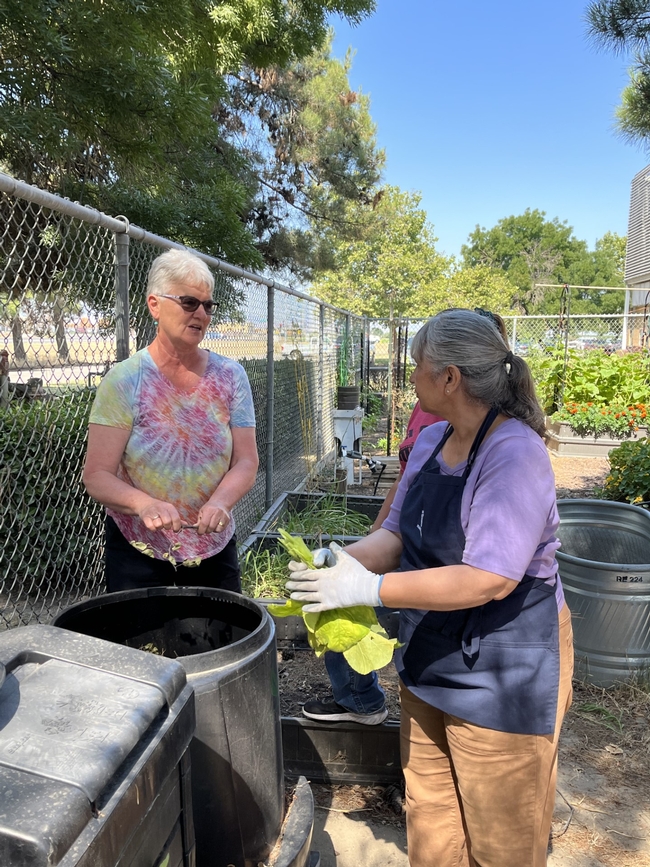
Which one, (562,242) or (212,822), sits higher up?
(562,242)

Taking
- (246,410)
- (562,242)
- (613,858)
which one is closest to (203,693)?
(246,410)

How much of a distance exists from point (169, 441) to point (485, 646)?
1.23m

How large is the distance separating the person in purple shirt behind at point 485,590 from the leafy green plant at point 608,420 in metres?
9.69

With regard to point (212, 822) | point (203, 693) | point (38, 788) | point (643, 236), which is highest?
point (643, 236)

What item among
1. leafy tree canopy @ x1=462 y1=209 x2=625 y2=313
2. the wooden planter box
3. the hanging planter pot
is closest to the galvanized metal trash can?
the hanging planter pot

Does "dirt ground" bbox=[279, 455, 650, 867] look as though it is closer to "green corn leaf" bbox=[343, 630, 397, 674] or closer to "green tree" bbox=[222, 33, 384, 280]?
"green corn leaf" bbox=[343, 630, 397, 674]

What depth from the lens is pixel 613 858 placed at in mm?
2551

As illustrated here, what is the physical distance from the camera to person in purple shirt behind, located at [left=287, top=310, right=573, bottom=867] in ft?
5.36

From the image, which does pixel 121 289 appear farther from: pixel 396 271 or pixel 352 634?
pixel 396 271

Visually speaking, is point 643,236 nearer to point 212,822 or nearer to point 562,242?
point 212,822

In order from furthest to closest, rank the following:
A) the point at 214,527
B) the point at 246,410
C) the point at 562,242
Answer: the point at 562,242 → the point at 246,410 → the point at 214,527

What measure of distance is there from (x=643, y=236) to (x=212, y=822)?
3090 centimetres

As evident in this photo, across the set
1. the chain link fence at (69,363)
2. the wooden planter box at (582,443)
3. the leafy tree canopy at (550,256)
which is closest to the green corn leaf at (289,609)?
the chain link fence at (69,363)

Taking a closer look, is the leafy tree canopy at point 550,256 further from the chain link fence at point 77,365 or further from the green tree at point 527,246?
the chain link fence at point 77,365
